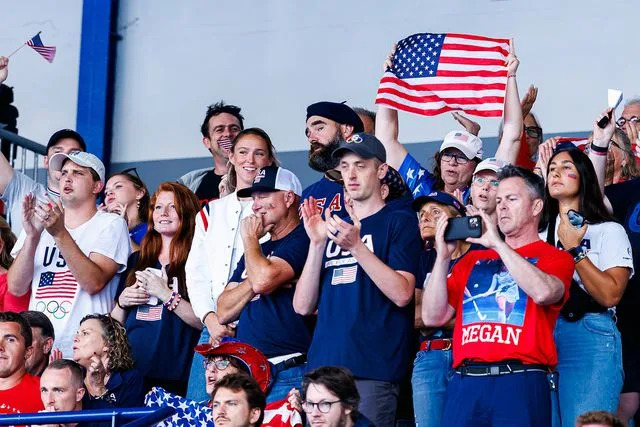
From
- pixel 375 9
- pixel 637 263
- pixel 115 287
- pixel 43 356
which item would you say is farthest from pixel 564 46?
pixel 43 356

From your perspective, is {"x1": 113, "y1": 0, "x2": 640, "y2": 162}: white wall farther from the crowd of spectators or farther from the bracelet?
the bracelet

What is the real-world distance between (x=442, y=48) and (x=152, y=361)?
2.50 metres

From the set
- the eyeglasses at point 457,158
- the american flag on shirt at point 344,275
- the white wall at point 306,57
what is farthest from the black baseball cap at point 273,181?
the white wall at point 306,57

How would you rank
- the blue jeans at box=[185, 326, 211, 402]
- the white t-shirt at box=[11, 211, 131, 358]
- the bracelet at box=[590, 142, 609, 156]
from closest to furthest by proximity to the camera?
the blue jeans at box=[185, 326, 211, 402] → the bracelet at box=[590, 142, 609, 156] → the white t-shirt at box=[11, 211, 131, 358]

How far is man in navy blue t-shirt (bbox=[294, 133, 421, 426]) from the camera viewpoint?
5.50 m

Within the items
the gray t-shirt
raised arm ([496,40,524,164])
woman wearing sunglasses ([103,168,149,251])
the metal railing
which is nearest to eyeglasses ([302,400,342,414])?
raised arm ([496,40,524,164])

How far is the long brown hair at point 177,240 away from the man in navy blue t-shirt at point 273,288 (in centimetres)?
70

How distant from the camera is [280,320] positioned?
6.04 m

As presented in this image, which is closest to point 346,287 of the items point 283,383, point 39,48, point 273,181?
point 283,383

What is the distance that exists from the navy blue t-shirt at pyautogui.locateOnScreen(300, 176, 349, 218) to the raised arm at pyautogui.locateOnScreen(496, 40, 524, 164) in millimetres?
951

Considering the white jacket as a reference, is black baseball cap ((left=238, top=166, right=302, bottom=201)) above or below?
above

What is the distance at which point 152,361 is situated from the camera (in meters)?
6.75

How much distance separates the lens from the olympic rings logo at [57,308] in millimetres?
7027

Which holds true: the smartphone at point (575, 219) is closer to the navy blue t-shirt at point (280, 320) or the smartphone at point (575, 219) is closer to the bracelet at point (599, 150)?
the bracelet at point (599, 150)
